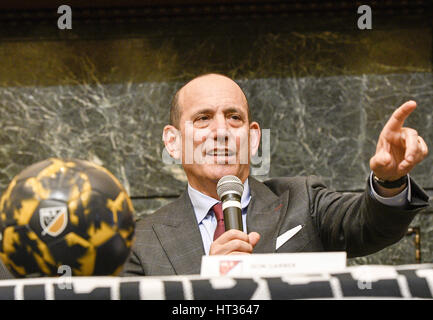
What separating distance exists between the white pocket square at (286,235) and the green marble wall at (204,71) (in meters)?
0.77

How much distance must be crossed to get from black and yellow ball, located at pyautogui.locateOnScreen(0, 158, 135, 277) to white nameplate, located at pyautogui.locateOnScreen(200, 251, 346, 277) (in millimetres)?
137

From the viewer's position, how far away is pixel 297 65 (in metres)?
2.36

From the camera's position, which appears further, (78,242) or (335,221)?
(335,221)

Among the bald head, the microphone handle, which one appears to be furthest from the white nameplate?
the bald head

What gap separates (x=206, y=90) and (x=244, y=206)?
0.36 m

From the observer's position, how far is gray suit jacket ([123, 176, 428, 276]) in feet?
4.74

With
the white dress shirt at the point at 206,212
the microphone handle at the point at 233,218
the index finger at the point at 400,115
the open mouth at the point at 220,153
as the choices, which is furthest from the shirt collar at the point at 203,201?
the index finger at the point at 400,115

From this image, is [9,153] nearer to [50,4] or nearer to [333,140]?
[50,4]

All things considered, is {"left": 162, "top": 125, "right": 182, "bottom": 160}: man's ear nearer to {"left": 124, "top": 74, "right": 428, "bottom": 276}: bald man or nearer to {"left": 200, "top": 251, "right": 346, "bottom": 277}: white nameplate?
{"left": 124, "top": 74, "right": 428, "bottom": 276}: bald man

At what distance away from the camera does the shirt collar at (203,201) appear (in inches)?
66.1
